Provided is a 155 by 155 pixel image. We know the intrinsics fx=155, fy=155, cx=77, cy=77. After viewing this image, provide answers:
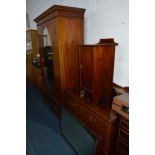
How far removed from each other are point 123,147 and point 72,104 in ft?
2.63

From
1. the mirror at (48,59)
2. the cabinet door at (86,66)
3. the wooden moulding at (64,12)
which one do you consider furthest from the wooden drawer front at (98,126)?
the wooden moulding at (64,12)

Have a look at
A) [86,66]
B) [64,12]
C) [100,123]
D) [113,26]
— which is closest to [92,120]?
[100,123]

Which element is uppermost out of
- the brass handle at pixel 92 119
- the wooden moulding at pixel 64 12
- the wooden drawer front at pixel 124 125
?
the wooden moulding at pixel 64 12

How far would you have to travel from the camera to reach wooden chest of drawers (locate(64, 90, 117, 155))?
4.29ft

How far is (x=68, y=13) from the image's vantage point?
2.00m

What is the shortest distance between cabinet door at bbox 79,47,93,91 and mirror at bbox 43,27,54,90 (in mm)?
721

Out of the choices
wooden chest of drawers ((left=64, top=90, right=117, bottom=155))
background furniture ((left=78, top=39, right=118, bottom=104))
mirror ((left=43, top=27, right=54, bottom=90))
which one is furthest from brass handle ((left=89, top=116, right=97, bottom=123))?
mirror ((left=43, top=27, right=54, bottom=90))

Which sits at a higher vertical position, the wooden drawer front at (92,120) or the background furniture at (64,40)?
the background furniture at (64,40)

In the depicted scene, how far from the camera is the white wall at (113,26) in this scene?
1655mm

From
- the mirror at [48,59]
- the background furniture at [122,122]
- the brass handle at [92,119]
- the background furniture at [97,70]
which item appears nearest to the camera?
the background furniture at [122,122]

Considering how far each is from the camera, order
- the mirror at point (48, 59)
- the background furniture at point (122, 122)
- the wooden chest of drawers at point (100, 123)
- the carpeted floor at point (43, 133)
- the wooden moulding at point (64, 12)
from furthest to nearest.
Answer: the mirror at point (48, 59) → the wooden moulding at point (64, 12) → the carpeted floor at point (43, 133) → the wooden chest of drawers at point (100, 123) → the background furniture at point (122, 122)

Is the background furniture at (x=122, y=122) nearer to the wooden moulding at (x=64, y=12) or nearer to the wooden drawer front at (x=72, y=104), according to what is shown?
the wooden drawer front at (x=72, y=104)

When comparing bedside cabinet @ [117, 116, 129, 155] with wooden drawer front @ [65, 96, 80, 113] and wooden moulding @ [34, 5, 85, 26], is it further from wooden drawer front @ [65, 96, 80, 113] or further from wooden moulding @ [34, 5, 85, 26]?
wooden moulding @ [34, 5, 85, 26]

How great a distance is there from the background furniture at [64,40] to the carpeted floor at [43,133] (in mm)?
306
